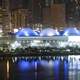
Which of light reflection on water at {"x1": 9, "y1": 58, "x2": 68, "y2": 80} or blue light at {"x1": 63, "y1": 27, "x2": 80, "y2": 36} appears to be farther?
blue light at {"x1": 63, "y1": 27, "x2": 80, "y2": 36}

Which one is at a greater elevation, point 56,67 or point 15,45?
point 15,45

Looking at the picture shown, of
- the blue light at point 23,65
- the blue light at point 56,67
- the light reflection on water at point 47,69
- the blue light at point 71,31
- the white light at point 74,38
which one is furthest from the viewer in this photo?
the blue light at point 71,31

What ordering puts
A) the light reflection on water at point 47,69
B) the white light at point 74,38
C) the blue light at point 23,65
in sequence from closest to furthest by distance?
1. the light reflection on water at point 47,69
2. the blue light at point 23,65
3. the white light at point 74,38

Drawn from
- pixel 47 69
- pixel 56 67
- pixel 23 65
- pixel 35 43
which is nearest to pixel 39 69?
pixel 47 69

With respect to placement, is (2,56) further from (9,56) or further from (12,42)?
(12,42)

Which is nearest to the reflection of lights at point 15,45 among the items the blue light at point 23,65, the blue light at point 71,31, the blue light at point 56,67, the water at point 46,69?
the water at point 46,69

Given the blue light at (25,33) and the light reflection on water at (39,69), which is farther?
the blue light at (25,33)

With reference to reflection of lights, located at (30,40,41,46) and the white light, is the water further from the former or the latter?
the white light

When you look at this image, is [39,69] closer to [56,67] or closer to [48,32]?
[56,67]

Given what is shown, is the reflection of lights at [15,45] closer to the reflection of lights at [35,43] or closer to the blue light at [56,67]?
the reflection of lights at [35,43]

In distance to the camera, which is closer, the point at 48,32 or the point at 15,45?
the point at 15,45

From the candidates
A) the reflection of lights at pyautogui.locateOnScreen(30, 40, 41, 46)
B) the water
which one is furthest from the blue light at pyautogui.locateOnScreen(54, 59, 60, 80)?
the reflection of lights at pyautogui.locateOnScreen(30, 40, 41, 46)

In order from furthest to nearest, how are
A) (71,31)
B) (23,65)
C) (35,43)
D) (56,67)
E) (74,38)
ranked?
(71,31) → (74,38) → (35,43) → (23,65) → (56,67)

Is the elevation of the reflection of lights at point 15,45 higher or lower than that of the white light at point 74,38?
lower
